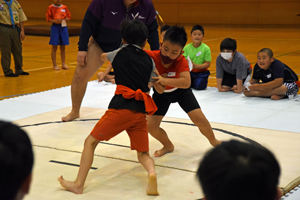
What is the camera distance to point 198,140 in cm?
325

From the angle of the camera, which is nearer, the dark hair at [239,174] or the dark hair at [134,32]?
the dark hair at [239,174]

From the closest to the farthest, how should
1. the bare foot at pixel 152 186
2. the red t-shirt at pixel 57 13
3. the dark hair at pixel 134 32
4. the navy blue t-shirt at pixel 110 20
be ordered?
the bare foot at pixel 152 186, the dark hair at pixel 134 32, the navy blue t-shirt at pixel 110 20, the red t-shirt at pixel 57 13

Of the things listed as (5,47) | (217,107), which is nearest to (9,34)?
(5,47)

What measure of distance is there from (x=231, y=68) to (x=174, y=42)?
2.87 m

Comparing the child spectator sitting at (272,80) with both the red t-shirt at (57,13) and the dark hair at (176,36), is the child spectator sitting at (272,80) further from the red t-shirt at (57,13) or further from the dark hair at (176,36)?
the red t-shirt at (57,13)

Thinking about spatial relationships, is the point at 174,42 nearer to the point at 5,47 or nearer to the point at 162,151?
the point at 162,151

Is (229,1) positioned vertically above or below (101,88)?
above

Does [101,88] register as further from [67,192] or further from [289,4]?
[289,4]

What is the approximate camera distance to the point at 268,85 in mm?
4699

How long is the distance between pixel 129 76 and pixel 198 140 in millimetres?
1157

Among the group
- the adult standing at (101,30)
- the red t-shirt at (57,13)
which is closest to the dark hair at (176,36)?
the adult standing at (101,30)

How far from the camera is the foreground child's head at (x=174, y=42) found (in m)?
2.46

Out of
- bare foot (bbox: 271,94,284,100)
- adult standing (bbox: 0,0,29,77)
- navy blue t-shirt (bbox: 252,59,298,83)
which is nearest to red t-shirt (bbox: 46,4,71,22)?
adult standing (bbox: 0,0,29,77)

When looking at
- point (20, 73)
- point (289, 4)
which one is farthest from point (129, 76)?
point (289, 4)
